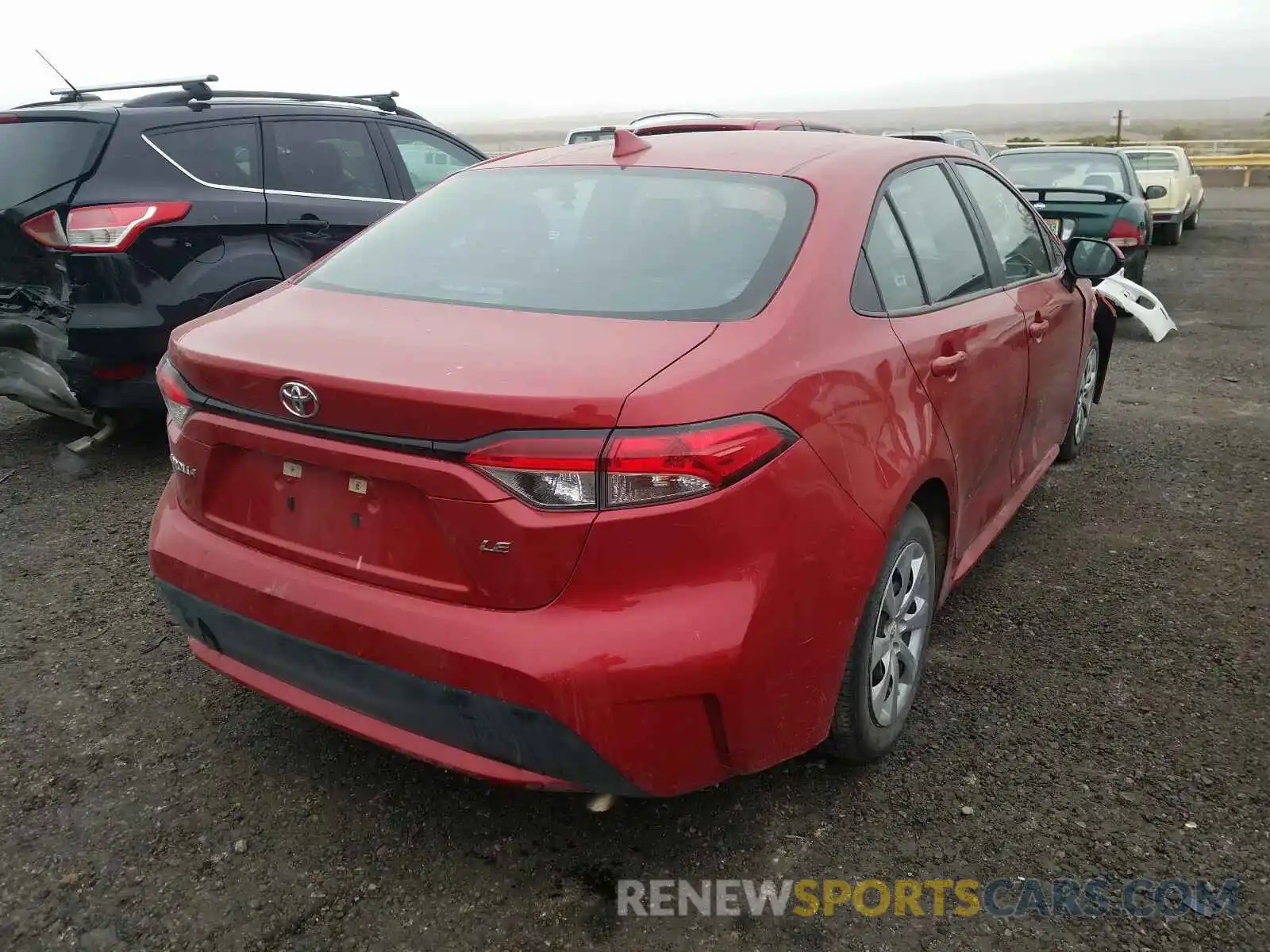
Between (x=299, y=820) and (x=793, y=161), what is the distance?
7.05 ft

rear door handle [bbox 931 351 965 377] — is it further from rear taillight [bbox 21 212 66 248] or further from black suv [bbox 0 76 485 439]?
rear taillight [bbox 21 212 66 248]

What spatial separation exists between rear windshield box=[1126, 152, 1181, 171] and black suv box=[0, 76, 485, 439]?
13887 mm

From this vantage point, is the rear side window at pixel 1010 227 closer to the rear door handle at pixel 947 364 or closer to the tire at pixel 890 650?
the rear door handle at pixel 947 364

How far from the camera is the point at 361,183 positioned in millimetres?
5703

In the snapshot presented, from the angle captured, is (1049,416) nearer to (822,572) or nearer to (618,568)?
(822,572)

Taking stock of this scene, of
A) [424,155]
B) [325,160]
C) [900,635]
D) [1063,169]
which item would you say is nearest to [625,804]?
[900,635]

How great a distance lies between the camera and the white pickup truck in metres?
14.0

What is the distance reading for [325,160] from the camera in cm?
554

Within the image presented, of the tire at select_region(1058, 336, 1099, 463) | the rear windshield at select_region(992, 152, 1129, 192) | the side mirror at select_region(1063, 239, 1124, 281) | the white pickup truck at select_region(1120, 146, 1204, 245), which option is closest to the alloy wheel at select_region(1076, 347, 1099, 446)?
the tire at select_region(1058, 336, 1099, 463)

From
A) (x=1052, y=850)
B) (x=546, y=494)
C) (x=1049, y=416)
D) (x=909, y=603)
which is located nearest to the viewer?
(x=546, y=494)

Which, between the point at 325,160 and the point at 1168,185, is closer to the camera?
the point at 325,160

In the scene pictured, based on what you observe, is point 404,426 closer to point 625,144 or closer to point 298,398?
point 298,398

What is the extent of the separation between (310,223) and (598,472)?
4003 mm

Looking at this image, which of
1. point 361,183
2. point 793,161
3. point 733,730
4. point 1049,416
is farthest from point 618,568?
point 361,183
